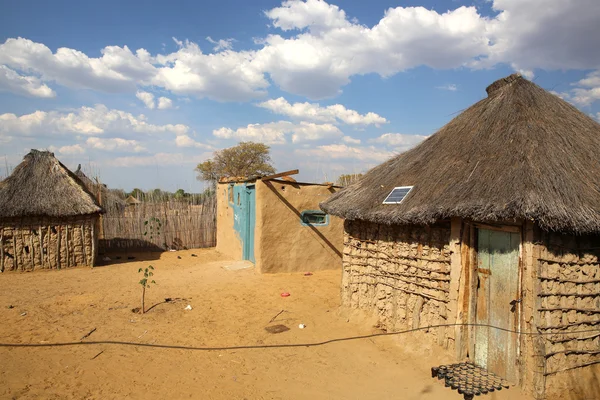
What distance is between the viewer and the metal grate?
4.28 metres

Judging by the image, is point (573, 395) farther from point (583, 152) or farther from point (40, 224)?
point (40, 224)

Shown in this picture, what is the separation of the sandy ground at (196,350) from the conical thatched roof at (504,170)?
6.51ft

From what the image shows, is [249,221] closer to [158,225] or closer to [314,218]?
[314,218]

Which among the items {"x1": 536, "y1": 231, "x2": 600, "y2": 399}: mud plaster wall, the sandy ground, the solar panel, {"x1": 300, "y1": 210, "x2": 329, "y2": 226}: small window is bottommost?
the sandy ground

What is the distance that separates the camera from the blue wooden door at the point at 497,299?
4.56m

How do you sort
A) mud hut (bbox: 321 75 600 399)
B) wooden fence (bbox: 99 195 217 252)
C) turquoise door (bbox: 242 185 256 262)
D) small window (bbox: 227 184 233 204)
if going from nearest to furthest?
1. mud hut (bbox: 321 75 600 399)
2. turquoise door (bbox: 242 185 256 262)
3. small window (bbox: 227 184 233 204)
4. wooden fence (bbox: 99 195 217 252)

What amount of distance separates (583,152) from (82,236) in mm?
11405

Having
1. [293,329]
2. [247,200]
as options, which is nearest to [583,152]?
[293,329]

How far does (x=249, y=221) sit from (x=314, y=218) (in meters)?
1.89

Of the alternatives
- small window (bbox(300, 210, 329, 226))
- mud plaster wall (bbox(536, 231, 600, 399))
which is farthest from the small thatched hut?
mud plaster wall (bbox(536, 231, 600, 399))

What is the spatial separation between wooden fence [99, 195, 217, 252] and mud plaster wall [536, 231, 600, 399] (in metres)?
12.0

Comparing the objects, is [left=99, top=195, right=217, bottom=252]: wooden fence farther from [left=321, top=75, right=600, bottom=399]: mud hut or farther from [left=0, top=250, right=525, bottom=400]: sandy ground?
[left=321, top=75, right=600, bottom=399]: mud hut

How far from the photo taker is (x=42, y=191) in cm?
1060

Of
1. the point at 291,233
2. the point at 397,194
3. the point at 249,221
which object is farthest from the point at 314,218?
the point at 397,194
